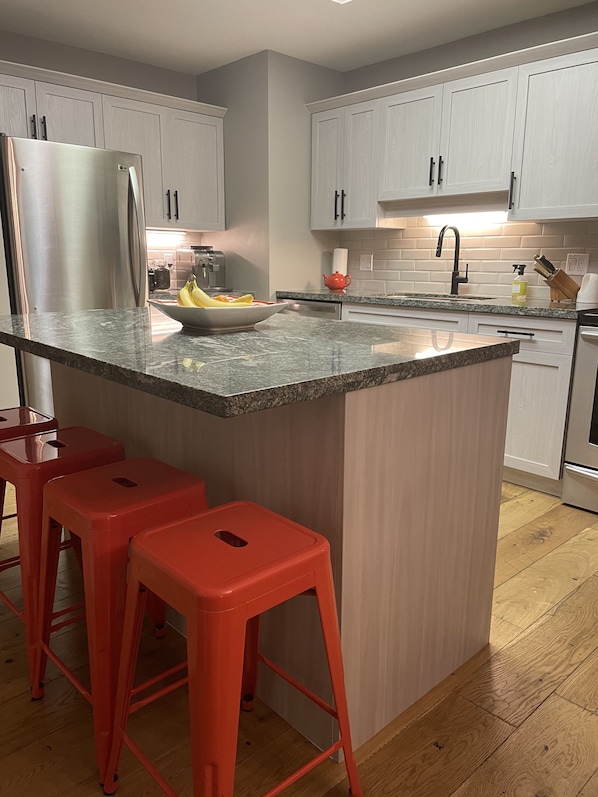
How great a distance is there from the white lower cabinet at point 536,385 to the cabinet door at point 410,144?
107 cm

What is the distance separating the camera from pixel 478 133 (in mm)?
3547

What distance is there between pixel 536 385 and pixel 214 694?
8.24 feet

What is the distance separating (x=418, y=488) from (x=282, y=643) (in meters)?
0.51

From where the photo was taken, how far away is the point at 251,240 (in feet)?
14.9

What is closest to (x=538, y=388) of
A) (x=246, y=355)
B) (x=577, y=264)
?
(x=577, y=264)

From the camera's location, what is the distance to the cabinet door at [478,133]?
3412 mm

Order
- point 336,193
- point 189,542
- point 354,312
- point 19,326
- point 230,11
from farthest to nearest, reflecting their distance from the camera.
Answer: point 336,193
point 354,312
point 230,11
point 19,326
point 189,542

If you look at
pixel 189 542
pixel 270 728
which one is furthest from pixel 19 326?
pixel 270 728

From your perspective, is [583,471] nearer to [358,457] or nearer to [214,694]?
[358,457]

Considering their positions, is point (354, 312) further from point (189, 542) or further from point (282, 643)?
point (189, 542)

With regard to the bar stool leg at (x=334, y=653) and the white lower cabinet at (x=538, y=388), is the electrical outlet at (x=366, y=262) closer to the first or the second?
the white lower cabinet at (x=538, y=388)

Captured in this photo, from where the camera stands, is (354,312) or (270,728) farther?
(354,312)

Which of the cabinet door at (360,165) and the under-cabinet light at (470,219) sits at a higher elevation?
the cabinet door at (360,165)

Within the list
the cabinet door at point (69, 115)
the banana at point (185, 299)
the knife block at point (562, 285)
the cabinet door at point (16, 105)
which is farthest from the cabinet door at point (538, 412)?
the cabinet door at point (16, 105)
